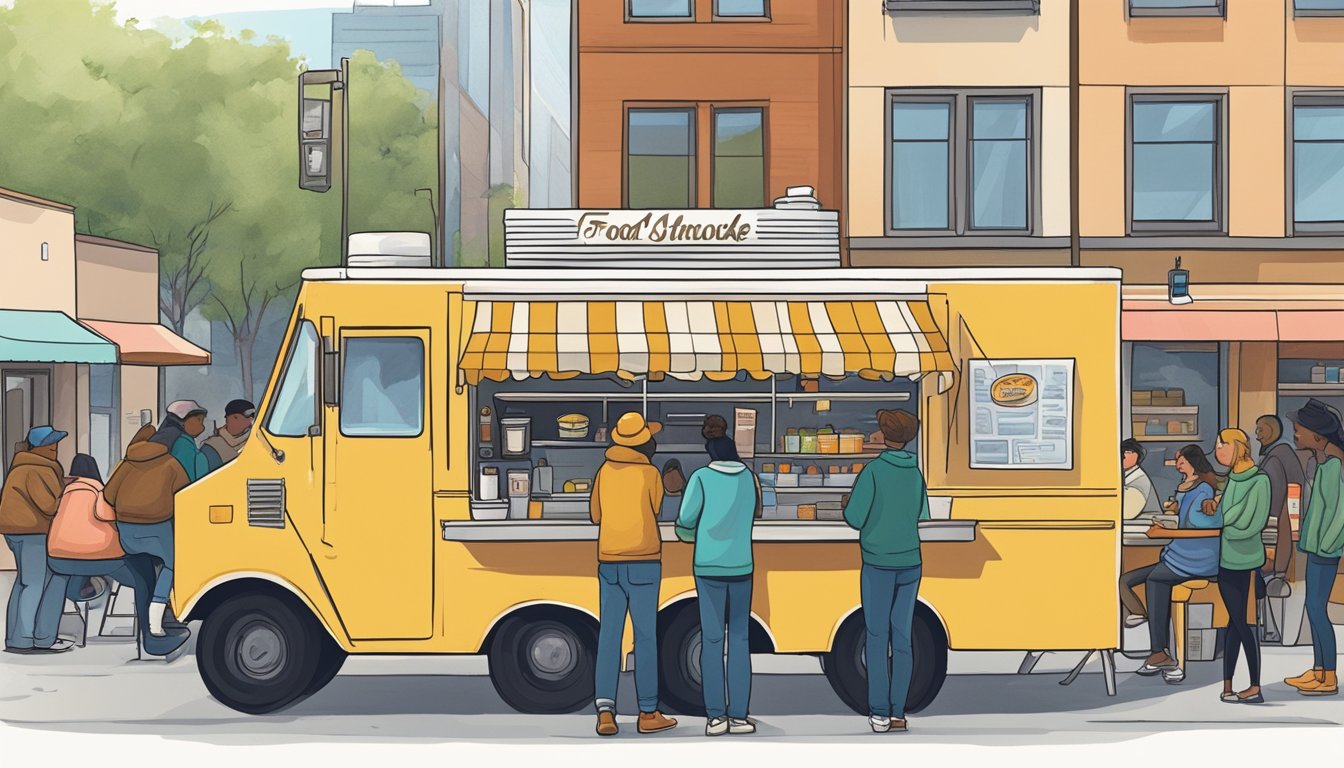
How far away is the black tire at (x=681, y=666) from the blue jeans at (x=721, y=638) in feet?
2.11

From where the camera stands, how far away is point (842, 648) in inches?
427

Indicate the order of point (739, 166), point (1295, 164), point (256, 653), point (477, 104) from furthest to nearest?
point (477, 104)
point (739, 166)
point (1295, 164)
point (256, 653)

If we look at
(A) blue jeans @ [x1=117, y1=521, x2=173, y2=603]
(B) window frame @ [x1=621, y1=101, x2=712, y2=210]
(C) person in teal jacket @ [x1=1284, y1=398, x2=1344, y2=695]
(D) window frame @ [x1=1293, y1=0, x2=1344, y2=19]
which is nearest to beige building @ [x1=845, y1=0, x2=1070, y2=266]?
(B) window frame @ [x1=621, y1=101, x2=712, y2=210]

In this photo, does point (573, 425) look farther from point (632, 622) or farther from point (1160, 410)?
point (1160, 410)

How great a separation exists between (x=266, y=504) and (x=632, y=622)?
2583 mm

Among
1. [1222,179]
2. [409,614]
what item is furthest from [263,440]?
[1222,179]

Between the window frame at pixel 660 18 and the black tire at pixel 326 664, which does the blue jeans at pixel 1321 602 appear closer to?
the black tire at pixel 326 664

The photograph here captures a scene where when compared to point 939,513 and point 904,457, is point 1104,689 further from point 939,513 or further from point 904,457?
point 904,457


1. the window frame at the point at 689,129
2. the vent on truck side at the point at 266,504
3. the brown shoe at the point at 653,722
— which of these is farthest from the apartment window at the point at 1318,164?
the vent on truck side at the point at 266,504

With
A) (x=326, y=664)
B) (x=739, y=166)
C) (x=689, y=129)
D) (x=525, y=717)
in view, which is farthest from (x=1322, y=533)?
(x=689, y=129)

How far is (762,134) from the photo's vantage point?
763 inches

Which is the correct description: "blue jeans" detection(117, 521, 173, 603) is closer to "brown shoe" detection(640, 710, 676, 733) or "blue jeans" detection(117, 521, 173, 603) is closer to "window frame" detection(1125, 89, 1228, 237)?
"brown shoe" detection(640, 710, 676, 733)

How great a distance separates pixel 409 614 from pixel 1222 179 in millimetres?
12260

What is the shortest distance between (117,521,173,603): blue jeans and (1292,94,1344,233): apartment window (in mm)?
13136
